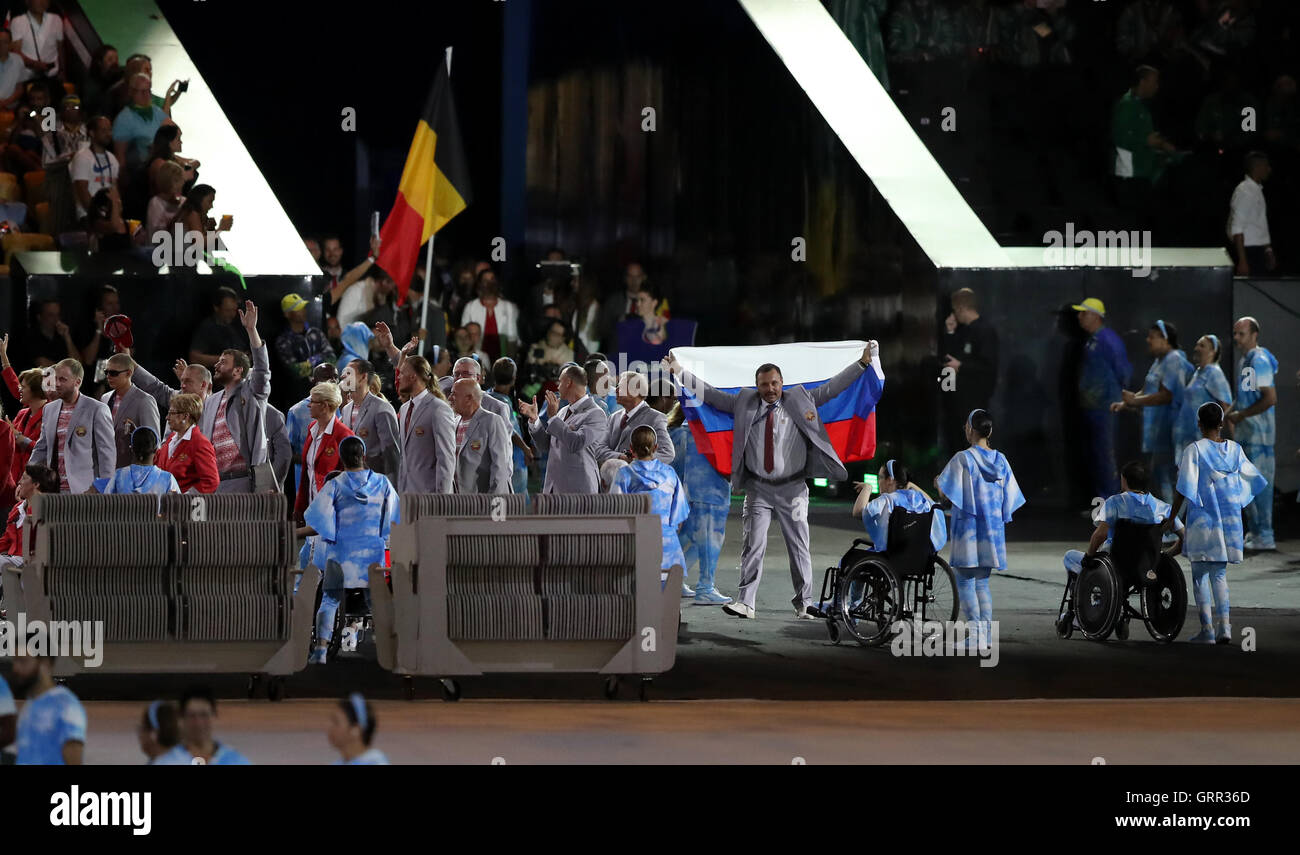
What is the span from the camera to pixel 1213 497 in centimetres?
1534

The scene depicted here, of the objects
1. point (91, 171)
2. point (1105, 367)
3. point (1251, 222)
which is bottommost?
point (1105, 367)

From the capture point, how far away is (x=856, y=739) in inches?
440

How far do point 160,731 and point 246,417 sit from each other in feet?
29.2

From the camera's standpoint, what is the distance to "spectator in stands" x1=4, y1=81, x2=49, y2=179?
71.9 feet

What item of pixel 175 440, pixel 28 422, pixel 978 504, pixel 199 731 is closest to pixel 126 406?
pixel 28 422

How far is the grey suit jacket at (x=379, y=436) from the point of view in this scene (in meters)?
15.9

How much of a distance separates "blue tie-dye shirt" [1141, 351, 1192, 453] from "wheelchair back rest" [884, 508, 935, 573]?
689cm

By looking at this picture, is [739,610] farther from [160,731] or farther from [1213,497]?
[160,731]

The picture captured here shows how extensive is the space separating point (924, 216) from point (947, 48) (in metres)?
3.16

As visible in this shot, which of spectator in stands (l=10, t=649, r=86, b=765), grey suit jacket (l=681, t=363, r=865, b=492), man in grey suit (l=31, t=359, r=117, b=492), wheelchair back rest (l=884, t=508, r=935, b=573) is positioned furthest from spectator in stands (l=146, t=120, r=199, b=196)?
spectator in stands (l=10, t=649, r=86, b=765)

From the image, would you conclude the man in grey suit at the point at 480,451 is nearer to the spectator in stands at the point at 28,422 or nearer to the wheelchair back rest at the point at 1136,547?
the spectator in stands at the point at 28,422

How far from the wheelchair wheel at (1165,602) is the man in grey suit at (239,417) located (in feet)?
21.6
